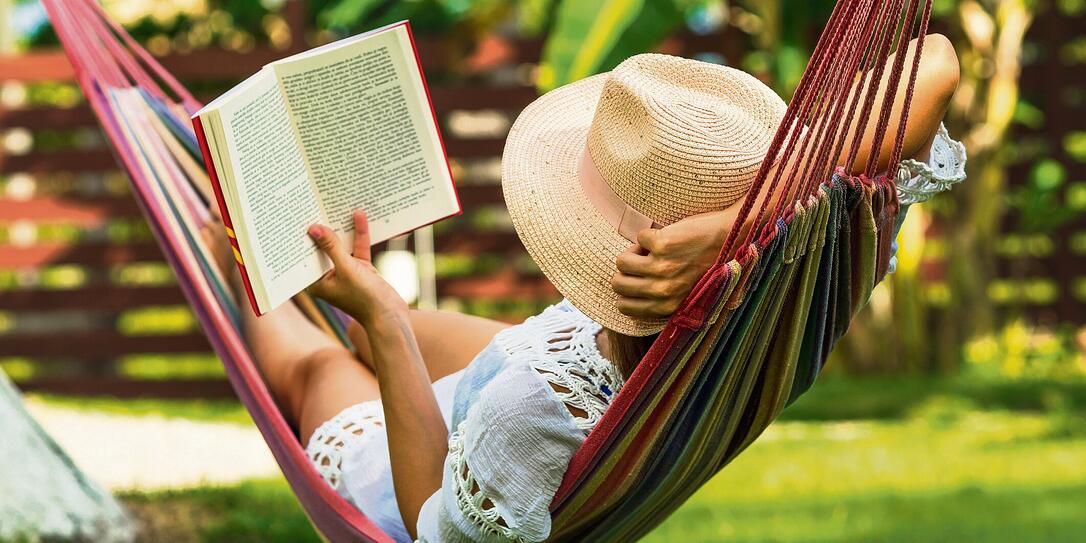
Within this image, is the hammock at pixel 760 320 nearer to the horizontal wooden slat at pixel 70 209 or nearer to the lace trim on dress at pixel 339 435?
the lace trim on dress at pixel 339 435

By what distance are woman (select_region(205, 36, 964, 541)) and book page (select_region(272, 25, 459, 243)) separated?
4.1 inches

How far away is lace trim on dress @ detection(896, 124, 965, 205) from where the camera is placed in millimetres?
1439

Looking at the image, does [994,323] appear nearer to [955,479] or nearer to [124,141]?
[955,479]

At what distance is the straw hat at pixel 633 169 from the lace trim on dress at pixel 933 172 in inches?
6.1

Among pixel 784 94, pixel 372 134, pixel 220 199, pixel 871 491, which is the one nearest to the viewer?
pixel 220 199

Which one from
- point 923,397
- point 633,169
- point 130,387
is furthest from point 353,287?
point 130,387

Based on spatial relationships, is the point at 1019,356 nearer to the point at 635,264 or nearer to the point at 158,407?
the point at 158,407

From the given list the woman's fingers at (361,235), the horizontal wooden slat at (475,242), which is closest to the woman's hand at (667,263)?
the woman's fingers at (361,235)

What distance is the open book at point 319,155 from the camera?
61.1 inches

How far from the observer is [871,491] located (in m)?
3.20

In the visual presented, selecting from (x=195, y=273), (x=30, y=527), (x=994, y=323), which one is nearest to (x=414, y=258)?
(x=994, y=323)

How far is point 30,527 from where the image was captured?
2.47 m

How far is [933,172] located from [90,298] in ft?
16.8

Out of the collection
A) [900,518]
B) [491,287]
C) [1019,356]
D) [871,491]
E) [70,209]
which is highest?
[900,518]
